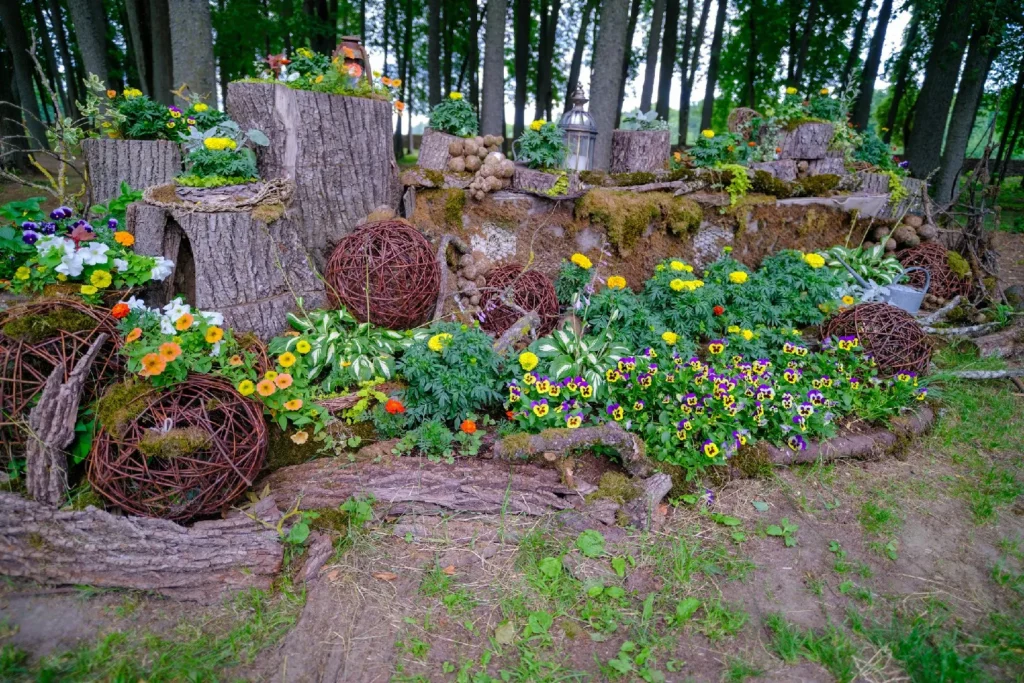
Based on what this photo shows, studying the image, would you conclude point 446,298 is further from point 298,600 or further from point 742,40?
point 742,40

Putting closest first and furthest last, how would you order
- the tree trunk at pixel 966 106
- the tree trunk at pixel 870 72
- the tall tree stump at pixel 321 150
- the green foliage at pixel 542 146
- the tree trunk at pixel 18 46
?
the tall tree stump at pixel 321 150 < the green foliage at pixel 542 146 < the tree trunk at pixel 966 106 < the tree trunk at pixel 18 46 < the tree trunk at pixel 870 72

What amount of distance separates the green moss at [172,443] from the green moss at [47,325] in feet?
2.76

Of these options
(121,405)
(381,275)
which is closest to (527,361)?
(381,275)

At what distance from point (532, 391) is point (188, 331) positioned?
190cm

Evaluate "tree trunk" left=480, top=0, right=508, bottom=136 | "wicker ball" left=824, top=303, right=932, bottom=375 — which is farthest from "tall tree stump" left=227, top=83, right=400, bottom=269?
"tree trunk" left=480, top=0, right=508, bottom=136

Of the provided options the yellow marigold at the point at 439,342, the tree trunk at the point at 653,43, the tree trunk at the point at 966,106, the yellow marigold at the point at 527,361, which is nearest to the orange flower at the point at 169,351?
the yellow marigold at the point at 439,342

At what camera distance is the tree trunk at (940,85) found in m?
9.03

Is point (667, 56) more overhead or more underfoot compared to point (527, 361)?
more overhead

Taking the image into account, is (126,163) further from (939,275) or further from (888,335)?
(939,275)

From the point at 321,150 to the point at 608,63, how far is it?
17.6 ft

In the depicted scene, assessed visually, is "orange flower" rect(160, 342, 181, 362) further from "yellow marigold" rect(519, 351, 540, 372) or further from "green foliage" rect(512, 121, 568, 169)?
"green foliage" rect(512, 121, 568, 169)

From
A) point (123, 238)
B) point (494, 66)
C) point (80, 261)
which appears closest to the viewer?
point (80, 261)

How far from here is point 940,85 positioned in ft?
32.2

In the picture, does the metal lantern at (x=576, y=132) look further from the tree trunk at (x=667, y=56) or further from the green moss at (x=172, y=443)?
the tree trunk at (x=667, y=56)
